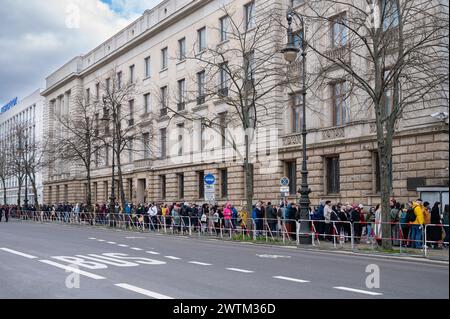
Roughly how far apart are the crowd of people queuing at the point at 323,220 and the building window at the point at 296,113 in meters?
7.57

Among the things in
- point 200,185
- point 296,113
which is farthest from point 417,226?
point 200,185

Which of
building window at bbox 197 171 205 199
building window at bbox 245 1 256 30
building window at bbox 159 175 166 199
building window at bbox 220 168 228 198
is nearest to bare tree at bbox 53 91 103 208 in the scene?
building window at bbox 159 175 166 199

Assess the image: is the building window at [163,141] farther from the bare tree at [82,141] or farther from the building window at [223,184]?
the building window at [223,184]

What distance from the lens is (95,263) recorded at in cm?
1496

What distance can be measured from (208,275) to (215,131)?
2922cm

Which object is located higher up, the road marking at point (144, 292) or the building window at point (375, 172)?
the building window at point (375, 172)

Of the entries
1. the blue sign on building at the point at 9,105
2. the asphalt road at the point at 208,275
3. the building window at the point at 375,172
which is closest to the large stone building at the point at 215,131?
the building window at the point at 375,172

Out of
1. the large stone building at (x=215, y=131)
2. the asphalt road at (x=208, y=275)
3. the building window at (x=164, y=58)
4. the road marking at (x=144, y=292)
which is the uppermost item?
the building window at (x=164, y=58)

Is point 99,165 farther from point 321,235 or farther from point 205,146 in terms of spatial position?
point 321,235

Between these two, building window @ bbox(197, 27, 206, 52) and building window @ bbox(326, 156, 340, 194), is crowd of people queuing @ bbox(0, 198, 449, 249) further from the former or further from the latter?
building window @ bbox(197, 27, 206, 52)

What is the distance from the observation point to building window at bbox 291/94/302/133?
35812 mm

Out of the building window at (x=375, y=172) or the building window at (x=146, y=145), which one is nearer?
the building window at (x=375, y=172)

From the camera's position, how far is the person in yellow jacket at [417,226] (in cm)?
1922

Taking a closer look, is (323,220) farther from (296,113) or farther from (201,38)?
(201,38)
